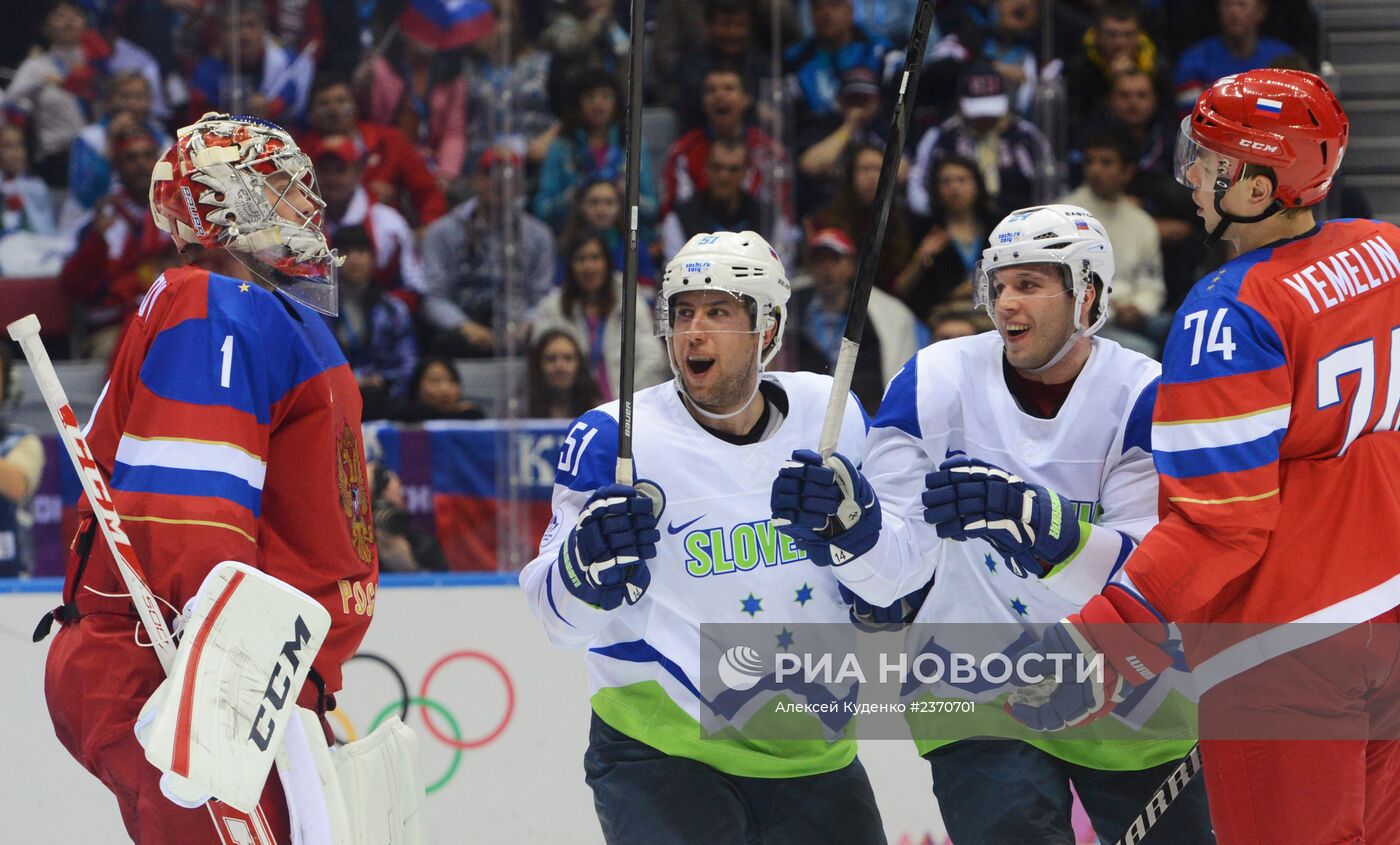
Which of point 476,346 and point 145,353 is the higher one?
point 145,353

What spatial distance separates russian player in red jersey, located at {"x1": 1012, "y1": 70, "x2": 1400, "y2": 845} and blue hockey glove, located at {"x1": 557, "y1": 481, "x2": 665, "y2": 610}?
0.67 m

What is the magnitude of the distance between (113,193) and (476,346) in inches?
67.4

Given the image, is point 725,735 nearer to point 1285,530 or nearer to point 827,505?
point 827,505

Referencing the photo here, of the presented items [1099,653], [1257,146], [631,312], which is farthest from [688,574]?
[1257,146]

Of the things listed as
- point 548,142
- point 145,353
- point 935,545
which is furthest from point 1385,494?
point 548,142

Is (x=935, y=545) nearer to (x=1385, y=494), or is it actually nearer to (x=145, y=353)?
(x=1385, y=494)

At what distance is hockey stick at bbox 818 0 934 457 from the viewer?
2809 mm

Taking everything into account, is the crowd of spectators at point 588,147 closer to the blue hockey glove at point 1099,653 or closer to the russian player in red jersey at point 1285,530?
the blue hockey glove at point 1099,653

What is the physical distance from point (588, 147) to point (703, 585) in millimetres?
3261

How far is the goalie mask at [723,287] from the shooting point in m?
3.02

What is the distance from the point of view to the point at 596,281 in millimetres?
5508

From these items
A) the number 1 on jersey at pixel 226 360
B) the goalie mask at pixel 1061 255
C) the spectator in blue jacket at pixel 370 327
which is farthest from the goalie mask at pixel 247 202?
the spectator in blue jacket at pixel 370 327

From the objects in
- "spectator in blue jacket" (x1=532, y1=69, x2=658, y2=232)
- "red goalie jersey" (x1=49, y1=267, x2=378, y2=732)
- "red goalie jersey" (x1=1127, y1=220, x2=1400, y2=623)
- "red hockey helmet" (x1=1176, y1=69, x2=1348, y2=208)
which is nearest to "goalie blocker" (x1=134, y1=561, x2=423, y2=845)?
"red goalie jersey" (x1=49, y1=267, x2=378, y2=732)

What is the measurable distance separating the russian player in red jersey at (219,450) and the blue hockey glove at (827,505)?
71 cm
